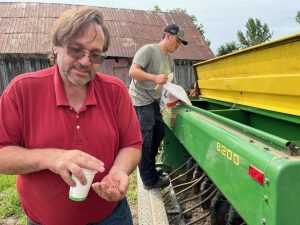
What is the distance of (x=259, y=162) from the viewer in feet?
4.69

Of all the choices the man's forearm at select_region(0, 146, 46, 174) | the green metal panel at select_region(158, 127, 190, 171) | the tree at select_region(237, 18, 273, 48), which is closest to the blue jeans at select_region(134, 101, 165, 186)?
the green metal panel at select_region(158, 127, 190, 171)

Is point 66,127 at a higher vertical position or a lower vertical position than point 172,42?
lower

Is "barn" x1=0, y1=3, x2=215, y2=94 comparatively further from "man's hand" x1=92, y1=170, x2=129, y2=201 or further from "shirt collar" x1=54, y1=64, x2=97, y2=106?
"man's hand" x1=92, y1=170, x2=129, y2=201

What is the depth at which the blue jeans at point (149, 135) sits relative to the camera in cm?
391

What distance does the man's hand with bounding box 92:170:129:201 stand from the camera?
1543 millimetres

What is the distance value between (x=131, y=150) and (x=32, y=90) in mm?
575

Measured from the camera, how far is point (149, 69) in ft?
12.8

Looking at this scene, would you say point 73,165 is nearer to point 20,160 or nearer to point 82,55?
point 20,160

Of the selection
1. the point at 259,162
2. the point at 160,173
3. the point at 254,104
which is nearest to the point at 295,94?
the point at 254,104

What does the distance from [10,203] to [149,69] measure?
2.72 meters

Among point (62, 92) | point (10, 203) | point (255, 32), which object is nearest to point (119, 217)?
point (62, 92)

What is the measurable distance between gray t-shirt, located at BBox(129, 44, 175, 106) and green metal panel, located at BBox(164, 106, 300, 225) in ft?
4.64

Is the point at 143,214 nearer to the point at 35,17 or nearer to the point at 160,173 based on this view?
the point at 160,173

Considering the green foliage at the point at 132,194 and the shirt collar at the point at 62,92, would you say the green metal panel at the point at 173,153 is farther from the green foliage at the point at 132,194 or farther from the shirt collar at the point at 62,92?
the shirt collar at the point at 62,92
